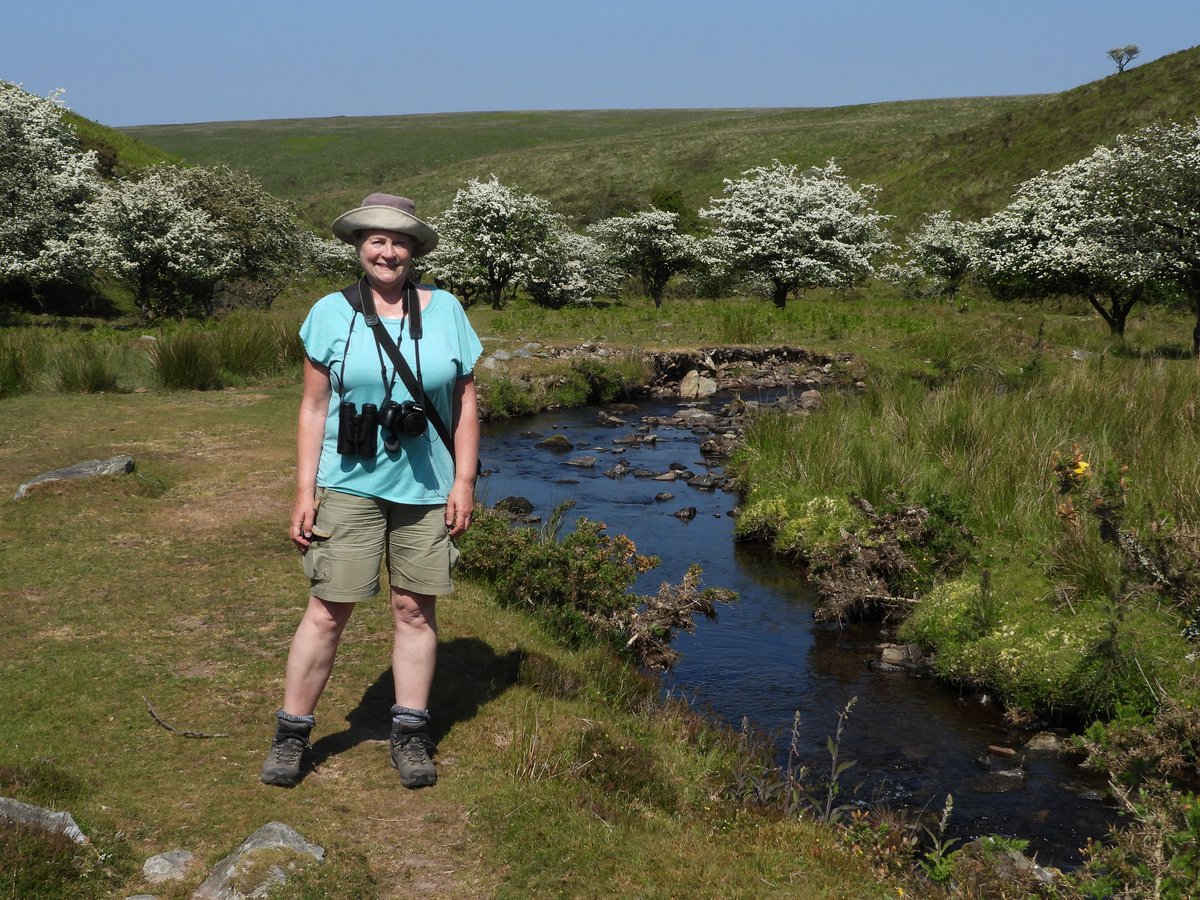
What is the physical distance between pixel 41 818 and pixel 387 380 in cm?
200

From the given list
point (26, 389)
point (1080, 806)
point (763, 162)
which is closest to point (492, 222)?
point (26, 389)

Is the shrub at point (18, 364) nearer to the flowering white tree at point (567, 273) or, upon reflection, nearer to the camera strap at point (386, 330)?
the camera strap at point (386, 330)

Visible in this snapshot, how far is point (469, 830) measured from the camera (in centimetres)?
430

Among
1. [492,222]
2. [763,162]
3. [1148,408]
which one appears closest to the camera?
[1148,408]

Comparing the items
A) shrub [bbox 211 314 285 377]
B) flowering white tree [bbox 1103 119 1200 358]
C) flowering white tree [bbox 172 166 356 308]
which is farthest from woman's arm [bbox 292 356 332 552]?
flowering white tree [bbox 172 166 356 308]

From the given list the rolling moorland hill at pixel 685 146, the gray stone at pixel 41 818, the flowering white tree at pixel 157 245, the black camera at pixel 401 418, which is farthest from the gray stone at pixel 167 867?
the rolling moorland hill at pixel 685 146

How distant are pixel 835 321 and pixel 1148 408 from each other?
47.9 feet

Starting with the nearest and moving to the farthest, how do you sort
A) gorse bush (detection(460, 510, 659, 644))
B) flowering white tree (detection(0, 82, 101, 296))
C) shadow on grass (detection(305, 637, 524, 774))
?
shadow on grass (detection(305, 637, 524, 774))
gorse bush (detection(460, 510, 659, 644))
flowering white tree (detection(0, 82, 101, 296))

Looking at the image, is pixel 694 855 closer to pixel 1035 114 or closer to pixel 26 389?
pixel 26 389

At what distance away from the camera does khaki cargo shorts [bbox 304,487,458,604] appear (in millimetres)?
4324

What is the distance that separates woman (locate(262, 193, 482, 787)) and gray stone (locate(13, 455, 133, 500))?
5.57 metres

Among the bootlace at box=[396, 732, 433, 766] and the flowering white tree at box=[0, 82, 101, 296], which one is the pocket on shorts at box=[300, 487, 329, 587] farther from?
the flowering white tree at box=[0, 82, 101, 296]

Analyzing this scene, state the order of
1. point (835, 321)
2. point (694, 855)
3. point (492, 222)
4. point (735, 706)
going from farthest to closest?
point (492, 222) < point (835, 321) < point (735, 706) < point (694, 855)

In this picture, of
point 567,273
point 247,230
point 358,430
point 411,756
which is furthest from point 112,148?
point 411,756
